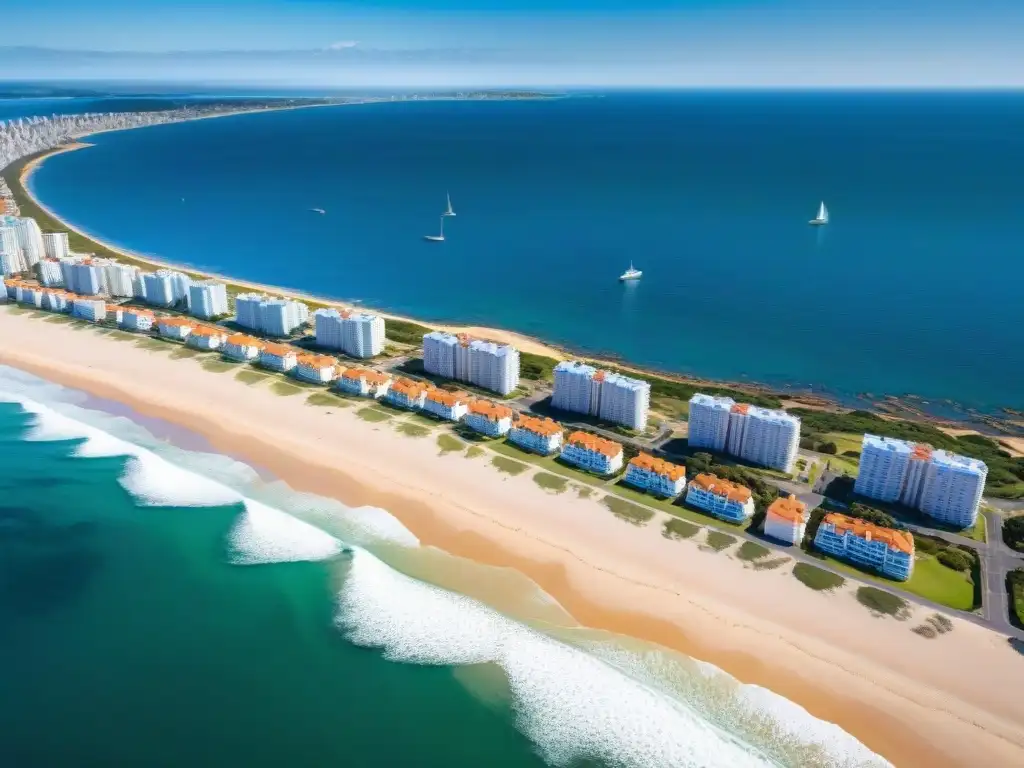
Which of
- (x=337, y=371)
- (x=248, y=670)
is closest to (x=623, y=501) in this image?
(x=248, y=670)

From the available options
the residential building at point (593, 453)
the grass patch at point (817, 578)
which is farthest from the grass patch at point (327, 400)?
the grass patch at point (817, 578)

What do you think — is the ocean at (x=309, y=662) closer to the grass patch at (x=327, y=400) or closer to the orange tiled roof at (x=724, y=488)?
the orange tiled roof at (x=724, y=488)

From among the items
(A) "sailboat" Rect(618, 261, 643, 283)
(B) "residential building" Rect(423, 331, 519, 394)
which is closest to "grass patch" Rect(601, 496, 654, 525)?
Answer: (B) "residential building" Rect(423, 331, 519, 394)

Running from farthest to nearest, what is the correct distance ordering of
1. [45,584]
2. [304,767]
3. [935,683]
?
[45,584] < [935,683] < [304,767]

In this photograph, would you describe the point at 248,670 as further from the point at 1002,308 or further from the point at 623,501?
the point at 1002,308

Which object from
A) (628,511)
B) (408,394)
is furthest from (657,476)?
(408,394)

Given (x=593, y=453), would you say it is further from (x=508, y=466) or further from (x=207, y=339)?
(x=207, y=339)
